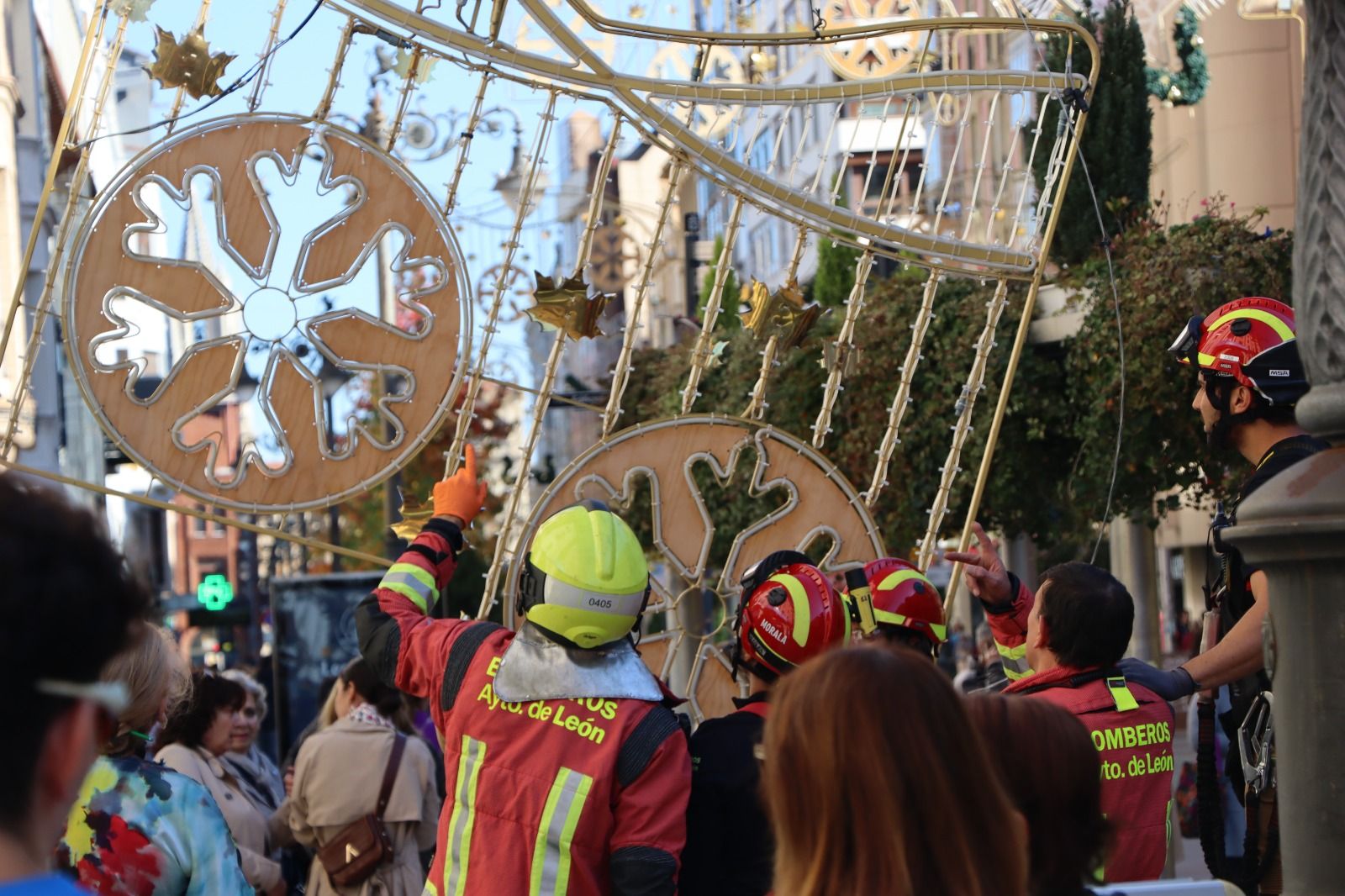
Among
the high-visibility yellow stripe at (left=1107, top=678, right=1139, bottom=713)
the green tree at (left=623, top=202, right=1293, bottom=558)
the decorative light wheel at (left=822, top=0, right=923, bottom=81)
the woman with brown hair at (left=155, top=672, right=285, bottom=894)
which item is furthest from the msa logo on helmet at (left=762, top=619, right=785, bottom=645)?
the green tree at (left=623, top=202, right=1293, bottom=558)

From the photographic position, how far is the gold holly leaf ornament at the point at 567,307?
511 centimetres

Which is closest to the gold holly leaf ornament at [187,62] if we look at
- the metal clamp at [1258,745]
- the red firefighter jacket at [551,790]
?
the red firefighter jacket at [551,790]

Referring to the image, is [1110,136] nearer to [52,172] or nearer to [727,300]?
[727,300]

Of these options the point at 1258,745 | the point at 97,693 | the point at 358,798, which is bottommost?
Answer: the point at 358,798

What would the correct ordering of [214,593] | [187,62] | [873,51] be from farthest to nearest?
[214,593] < [873,51] < [187,62]

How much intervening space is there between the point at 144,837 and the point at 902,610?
207 centimetres

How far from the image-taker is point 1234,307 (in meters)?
4.47

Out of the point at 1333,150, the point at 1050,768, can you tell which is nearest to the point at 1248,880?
the point at 1333,150

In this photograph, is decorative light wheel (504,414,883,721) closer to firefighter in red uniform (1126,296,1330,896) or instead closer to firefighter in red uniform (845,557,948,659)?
firefighter in red uniform (845,557,948,659)

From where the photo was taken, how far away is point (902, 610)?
4.38 meters

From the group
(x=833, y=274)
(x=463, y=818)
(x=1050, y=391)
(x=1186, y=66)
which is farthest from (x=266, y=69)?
(x=1186, y=66)

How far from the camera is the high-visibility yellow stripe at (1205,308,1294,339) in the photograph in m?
4.37

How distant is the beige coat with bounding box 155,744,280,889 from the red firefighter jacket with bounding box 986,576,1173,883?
2863mm

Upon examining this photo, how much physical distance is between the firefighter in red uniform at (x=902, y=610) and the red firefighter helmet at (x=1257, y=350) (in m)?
0.96
